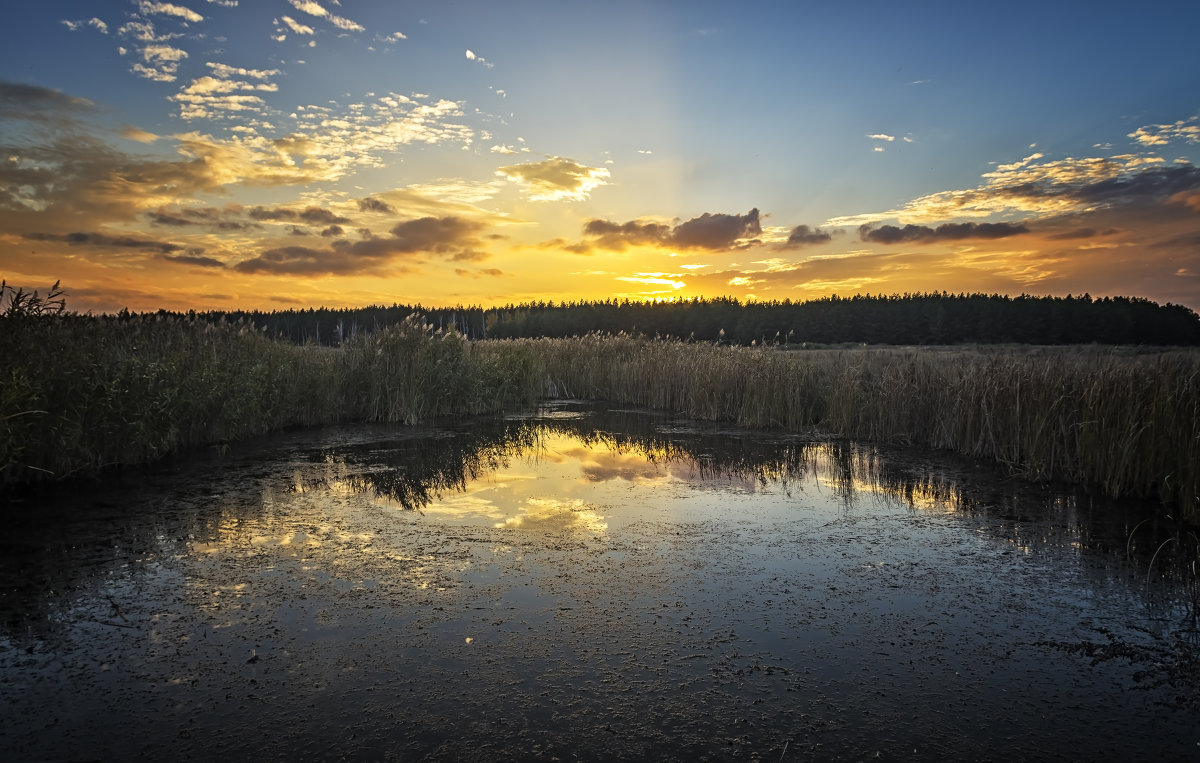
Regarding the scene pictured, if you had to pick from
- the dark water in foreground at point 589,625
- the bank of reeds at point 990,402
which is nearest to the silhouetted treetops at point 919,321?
the bank of reeds at point 990,402

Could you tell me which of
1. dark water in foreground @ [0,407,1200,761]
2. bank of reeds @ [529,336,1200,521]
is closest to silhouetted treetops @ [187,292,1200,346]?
bank of reeds @ [529,336,1200,521]

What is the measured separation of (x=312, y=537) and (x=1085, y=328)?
Answer: 65934mm

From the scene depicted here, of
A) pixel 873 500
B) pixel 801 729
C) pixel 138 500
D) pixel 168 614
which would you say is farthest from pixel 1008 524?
pixel 138 500

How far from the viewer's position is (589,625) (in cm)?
414

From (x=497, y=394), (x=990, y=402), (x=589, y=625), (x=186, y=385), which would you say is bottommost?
(x=589, y=625)

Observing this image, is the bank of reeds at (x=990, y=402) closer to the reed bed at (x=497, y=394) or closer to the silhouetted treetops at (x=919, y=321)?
the reed bed at (x=497, y=394)

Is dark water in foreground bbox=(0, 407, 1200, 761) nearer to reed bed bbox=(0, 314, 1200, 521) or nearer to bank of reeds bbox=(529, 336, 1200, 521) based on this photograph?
bank of reeds bbox=(529, 336, 1200, 521)

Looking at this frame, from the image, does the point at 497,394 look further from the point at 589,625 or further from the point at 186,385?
the point at 589,625

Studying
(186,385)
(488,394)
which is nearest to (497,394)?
(488,394)

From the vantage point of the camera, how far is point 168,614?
4328 millimetres

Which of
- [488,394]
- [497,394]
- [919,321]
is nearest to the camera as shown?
[488,394]

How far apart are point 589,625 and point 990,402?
8.66 metres

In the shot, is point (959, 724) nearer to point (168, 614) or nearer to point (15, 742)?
point (15, 742)

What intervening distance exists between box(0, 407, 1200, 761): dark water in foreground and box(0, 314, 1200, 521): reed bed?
1033 mm
